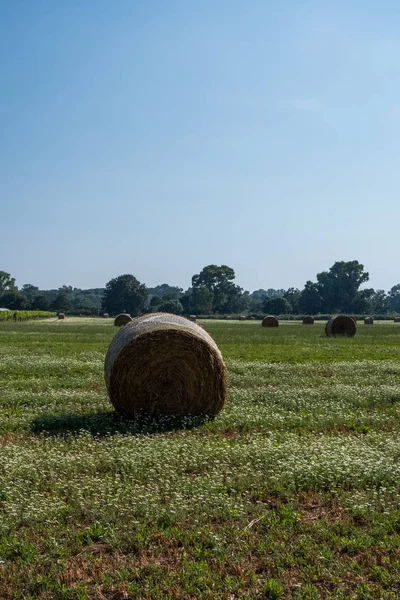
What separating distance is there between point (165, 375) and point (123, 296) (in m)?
129

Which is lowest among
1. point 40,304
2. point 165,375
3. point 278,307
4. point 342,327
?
point 165,375

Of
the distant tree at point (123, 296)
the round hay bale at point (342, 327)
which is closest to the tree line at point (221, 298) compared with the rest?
the distant tree at point (123, 296)

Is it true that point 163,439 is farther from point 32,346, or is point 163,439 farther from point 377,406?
point 32,346

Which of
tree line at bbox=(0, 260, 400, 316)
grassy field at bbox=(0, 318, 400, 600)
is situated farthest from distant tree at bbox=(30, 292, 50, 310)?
grassy field at bbox=(0, 318, 400, 600)

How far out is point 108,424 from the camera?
481 inches

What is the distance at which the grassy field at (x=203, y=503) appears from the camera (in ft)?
19.1

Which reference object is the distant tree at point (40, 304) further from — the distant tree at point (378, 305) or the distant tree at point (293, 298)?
the distant tree at point (378, 305)

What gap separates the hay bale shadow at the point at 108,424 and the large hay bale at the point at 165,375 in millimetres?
260

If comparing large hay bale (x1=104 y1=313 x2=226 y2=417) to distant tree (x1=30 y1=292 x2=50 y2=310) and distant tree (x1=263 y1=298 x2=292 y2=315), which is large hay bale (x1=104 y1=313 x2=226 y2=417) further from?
distant tree (x1=30 y1=292 x2=50 y2=310)

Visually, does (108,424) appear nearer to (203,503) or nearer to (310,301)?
(203,503)

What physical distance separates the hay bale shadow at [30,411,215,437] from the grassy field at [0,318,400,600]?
0.05 meters

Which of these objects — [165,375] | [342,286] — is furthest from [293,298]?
[165,375]

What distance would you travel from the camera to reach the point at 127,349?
13.1m

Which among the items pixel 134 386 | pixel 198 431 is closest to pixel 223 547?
pixel 198 431
